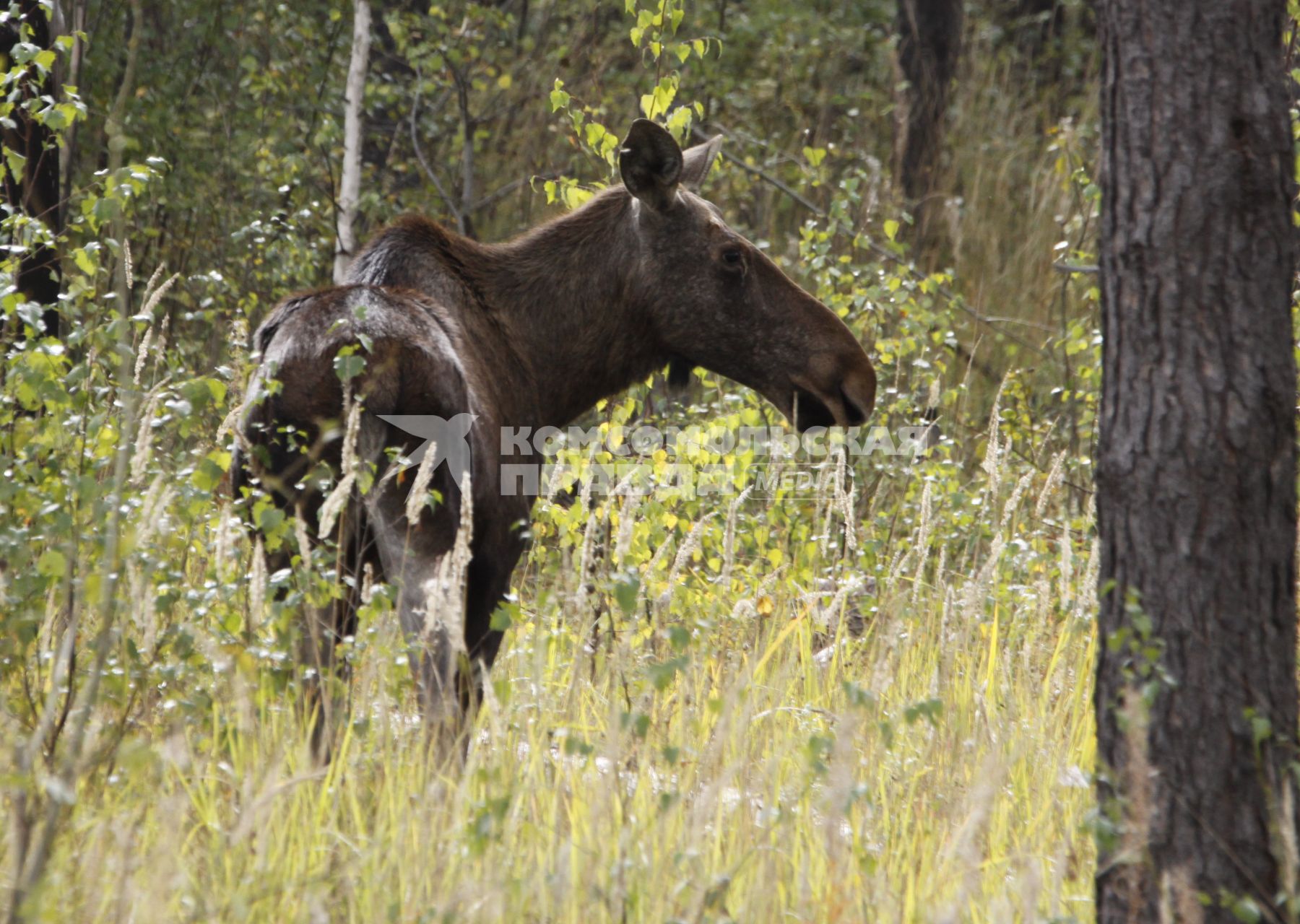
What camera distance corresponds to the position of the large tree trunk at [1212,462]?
2539 mm

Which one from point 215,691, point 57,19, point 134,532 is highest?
point 57,19

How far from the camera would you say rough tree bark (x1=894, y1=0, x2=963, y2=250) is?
10773 millimetres

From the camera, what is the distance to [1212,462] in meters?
2.54

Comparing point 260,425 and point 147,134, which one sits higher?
point 147,134

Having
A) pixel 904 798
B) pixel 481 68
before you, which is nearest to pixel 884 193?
pixel 481 68

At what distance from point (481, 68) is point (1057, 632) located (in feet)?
18.1

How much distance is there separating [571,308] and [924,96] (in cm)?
720

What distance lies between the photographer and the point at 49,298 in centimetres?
579

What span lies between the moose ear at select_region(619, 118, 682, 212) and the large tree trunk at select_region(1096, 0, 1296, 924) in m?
2.13

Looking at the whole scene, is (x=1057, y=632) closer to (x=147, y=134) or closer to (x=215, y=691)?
(x=215, y=691)
